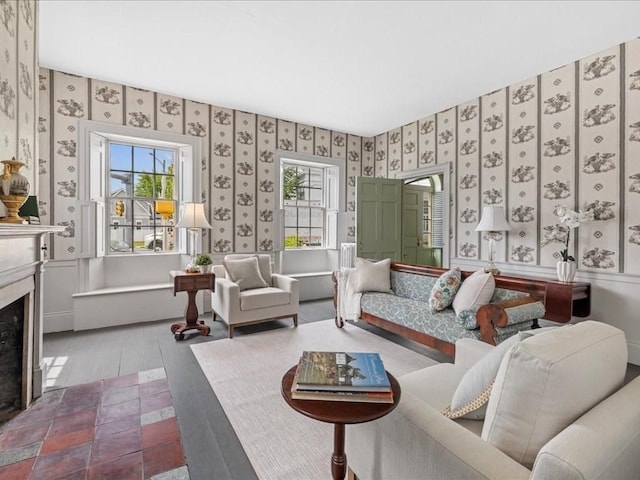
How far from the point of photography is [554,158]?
3455 millimetres

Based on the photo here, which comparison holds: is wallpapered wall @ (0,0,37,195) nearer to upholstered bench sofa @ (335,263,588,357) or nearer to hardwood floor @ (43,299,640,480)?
hardwood floor @ (43,299,640,480)

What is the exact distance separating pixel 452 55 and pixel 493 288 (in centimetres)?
227

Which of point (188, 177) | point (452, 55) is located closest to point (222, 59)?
point (188, 177)

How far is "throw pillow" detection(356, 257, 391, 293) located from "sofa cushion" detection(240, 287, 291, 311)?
2.86ft

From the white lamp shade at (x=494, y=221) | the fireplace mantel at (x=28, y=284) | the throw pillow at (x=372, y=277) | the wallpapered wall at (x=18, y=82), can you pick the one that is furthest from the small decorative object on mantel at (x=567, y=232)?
the wallpapered wall at (x=18, y=82)

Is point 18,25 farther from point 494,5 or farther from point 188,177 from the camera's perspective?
point 494,5

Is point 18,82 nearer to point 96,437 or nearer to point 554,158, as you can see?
point 96,437

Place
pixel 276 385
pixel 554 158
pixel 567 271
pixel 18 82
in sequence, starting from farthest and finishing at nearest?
pixel 554 158 → pixel 567 271 → pixel 276 385 → pixel 18 82

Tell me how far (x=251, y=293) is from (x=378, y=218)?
2428 millimetres

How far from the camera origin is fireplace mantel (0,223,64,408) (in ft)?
5.71

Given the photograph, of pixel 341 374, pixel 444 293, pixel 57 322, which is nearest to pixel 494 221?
pixel 444 293

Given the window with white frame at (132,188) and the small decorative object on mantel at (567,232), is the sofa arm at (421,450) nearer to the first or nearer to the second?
the small decorative object on mantel at (567,232)

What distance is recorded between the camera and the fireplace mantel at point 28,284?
Answer: 1741 millimetres

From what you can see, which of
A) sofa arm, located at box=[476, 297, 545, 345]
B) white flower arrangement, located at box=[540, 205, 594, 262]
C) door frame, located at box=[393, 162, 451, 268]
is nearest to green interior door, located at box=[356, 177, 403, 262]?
door frame, located at box=[393, 162, 451, 268]
